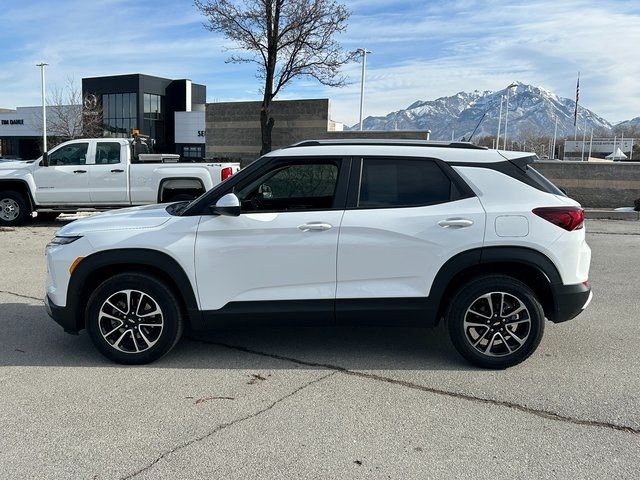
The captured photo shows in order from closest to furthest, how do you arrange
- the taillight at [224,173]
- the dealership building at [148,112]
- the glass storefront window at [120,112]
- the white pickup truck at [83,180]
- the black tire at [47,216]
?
the taillight at [224,173]
the white pickup truck at [83,180]
the black tire at [47,216]
the dealership building at [148,112]
the glass storefront window at [120,112]

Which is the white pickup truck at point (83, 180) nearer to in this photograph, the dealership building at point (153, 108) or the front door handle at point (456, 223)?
the front door handle at point (456, 223)

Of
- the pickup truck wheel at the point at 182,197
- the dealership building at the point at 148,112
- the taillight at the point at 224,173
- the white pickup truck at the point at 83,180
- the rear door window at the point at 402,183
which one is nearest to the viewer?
the rear door window at the point at 402,183

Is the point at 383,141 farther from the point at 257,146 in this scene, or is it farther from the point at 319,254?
the point at 257,146

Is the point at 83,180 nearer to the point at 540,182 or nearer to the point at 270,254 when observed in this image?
the point at 270,254

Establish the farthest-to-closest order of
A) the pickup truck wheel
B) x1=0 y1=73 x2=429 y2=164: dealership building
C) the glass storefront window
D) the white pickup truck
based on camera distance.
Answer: the glass storefront window
x1=0 y1=73 x2=429 y2=164: dealership building
the white pickup truck
the pickup truck wheel

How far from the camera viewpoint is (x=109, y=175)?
42.0 ft

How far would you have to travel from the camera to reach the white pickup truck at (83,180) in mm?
12672

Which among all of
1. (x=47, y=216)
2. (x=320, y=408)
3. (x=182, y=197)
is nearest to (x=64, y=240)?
(x=320, y=408)

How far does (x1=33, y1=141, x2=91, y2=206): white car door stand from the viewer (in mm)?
12867

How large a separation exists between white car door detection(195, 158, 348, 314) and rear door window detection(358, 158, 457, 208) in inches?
7.9

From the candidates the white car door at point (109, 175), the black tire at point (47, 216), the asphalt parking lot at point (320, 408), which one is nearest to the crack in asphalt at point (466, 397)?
the asphalt parking lot at point (320, 408)

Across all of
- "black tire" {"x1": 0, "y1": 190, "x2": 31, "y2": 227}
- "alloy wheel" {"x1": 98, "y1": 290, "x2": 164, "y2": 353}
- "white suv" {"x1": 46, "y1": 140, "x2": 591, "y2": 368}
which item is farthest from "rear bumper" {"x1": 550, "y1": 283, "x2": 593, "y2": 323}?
"black tire" {"x1": 0, "y1": 190, "x2": 31, "y2": 227}

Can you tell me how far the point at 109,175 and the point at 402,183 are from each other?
9.98 metres

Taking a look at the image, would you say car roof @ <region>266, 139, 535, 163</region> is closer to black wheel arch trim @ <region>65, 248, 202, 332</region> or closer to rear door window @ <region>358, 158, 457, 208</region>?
rear door window @ <region>358, 158, 457, 208</region>
